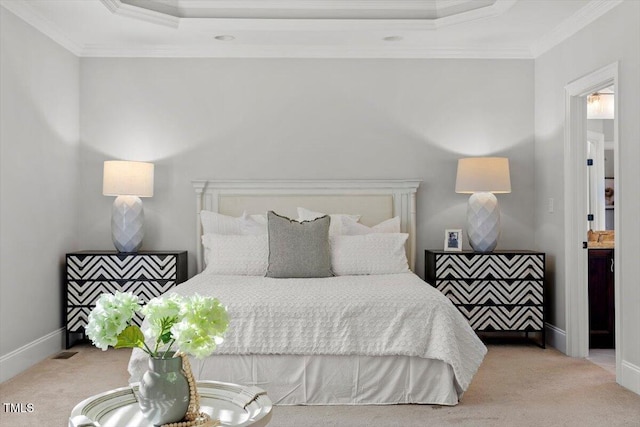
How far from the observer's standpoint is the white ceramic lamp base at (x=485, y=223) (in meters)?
4.86

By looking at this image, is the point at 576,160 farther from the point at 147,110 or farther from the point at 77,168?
the point at 77,168

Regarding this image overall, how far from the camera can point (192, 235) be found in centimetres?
519

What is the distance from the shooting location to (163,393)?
6.25 feet

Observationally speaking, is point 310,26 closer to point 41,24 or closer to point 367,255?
point 367,255

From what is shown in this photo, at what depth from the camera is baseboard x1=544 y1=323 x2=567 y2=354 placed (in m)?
4.66

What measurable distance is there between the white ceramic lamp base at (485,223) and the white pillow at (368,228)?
622 mm

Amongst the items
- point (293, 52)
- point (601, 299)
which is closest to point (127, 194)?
point (293, 52)

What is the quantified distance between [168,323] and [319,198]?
3311 millimetres

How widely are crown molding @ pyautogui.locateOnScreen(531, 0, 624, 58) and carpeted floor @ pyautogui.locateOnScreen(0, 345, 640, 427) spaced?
2.43m

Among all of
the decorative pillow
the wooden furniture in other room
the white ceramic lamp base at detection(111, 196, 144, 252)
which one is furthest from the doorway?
the white ceramic lamp base at detection(111, 196, 144, 252)

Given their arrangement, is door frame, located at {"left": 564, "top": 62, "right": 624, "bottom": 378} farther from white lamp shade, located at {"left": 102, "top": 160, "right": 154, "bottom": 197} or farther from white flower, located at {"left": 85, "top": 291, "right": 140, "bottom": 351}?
white flower, located at {"left": 85, "top": 291, "right": 140, "bottom": 351}

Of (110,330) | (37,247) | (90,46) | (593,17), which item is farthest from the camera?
(90,46)

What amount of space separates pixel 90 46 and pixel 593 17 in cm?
396

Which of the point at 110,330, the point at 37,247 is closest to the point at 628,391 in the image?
the point at 110,330
